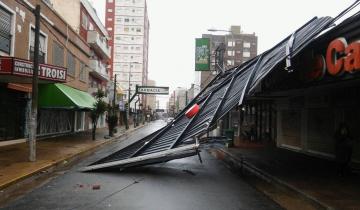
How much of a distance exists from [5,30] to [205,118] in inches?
441

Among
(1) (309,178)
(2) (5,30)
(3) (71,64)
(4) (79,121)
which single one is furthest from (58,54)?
(1) (309,178)

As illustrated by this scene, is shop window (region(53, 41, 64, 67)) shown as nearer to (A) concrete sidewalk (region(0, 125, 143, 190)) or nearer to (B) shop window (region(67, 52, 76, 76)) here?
(B) shop window (region(67, 52, 76, 76))

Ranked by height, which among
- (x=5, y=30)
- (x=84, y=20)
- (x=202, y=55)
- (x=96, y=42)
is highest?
(x=84, y=20)

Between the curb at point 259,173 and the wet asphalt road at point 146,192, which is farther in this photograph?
the curb at point 259,173

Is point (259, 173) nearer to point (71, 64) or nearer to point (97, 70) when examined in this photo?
point (71, 64)

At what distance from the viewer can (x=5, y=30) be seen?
20812mm

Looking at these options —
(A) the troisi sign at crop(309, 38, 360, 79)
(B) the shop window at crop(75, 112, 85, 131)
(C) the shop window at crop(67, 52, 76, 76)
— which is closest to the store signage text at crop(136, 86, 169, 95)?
(B) the shop window at crop(75, 112, 85, 131)

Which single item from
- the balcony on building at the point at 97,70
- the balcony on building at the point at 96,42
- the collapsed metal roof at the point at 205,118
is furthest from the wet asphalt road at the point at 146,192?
the balcony on building at the point at 96,42

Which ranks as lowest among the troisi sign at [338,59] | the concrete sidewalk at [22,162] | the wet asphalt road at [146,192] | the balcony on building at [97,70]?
the wet asphalt road at [146,192]

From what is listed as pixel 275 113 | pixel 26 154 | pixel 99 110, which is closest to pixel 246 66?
pixel 26 154

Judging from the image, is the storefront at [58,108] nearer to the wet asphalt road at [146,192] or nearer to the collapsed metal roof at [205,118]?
the collapsed metal roof at [205,118]

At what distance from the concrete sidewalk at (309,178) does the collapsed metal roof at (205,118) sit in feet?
8.18

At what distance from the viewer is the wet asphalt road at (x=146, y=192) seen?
9.33m

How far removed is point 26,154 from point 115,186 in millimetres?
8113
